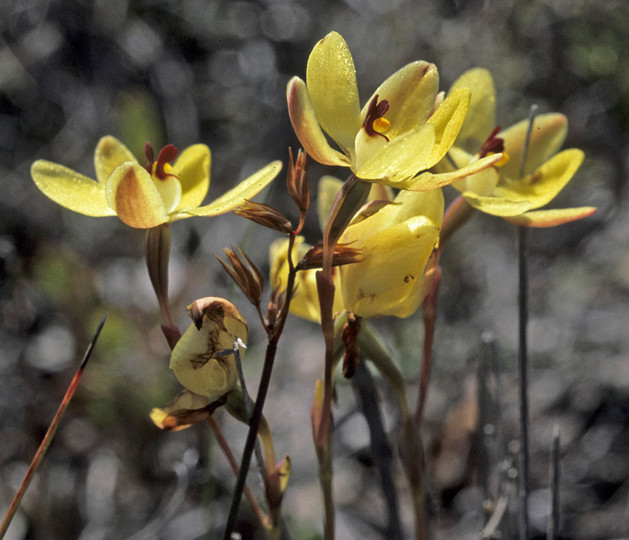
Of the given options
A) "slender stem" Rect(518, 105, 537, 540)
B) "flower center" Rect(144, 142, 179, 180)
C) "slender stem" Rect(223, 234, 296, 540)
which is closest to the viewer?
"slender stem" Rect(223, 234, 296, 540)

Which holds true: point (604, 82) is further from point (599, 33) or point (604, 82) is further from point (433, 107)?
point (433, 107)

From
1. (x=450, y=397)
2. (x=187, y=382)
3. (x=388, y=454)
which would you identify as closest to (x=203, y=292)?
(x=450, y=397)

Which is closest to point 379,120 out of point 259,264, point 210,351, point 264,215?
point 264,215

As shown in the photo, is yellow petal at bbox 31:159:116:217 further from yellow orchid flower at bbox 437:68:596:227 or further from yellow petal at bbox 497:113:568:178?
yellow petal at bbox 497:113:568:178

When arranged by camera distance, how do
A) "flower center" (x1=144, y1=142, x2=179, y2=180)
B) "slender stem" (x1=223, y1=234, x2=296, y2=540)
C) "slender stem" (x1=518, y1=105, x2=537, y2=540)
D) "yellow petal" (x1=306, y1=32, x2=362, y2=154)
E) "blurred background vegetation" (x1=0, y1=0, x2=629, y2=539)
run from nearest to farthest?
"slender stem" (x1=223, y1=234, x2=296, y2=540) → "yellow petal" (x1=306, y1=32, x2=362, y2=154) → "flower center" (x1=144, y1=142, x2=179, y2=180) → "slender stem" (x1=518, y1=105, x2=537, y2=540) → "blurred background vegetation" (x1=0, y1=0, x2=629, y2=539)

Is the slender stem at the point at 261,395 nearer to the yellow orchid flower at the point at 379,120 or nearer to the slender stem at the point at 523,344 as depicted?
the yellow orchid flower at the point at 379,120

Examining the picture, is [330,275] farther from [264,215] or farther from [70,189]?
[70,189]

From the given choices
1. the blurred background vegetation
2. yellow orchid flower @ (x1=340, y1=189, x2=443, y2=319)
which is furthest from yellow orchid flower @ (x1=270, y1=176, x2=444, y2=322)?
the blurred background vegetation
